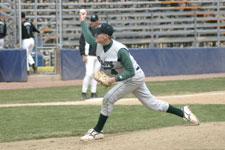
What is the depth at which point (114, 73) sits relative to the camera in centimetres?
646

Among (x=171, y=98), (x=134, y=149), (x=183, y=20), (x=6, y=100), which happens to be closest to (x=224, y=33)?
(x=183, y=20)

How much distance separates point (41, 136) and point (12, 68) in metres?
9.98

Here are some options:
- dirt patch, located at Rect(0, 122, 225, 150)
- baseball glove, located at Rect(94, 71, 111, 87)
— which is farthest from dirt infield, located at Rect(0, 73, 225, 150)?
baseball glove, located at Rect(94, 71, 111, 87)

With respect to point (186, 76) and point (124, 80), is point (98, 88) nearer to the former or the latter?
point (186, 76)

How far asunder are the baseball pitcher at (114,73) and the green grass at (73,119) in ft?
2.83

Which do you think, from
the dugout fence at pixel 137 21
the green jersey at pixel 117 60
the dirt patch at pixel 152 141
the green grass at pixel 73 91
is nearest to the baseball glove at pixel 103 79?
the green jersey at pixel 117 60

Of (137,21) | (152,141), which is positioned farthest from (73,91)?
(137,21)

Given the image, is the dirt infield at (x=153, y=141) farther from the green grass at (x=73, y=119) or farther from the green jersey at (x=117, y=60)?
the green jersey at (x=117, y=60)

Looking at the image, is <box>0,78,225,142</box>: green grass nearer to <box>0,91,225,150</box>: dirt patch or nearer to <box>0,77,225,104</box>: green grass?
<box>0,77,225,104</box>: green grass

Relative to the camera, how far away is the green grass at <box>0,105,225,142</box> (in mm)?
7406

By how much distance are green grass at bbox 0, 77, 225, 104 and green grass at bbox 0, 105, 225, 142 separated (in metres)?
1.89

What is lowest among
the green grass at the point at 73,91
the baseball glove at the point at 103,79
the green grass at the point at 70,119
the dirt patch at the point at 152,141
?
the green grass at the point at 73,91

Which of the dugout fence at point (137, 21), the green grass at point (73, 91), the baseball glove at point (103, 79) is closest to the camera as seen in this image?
the baseball glove at point (103, 79)

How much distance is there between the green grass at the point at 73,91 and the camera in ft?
39.8
